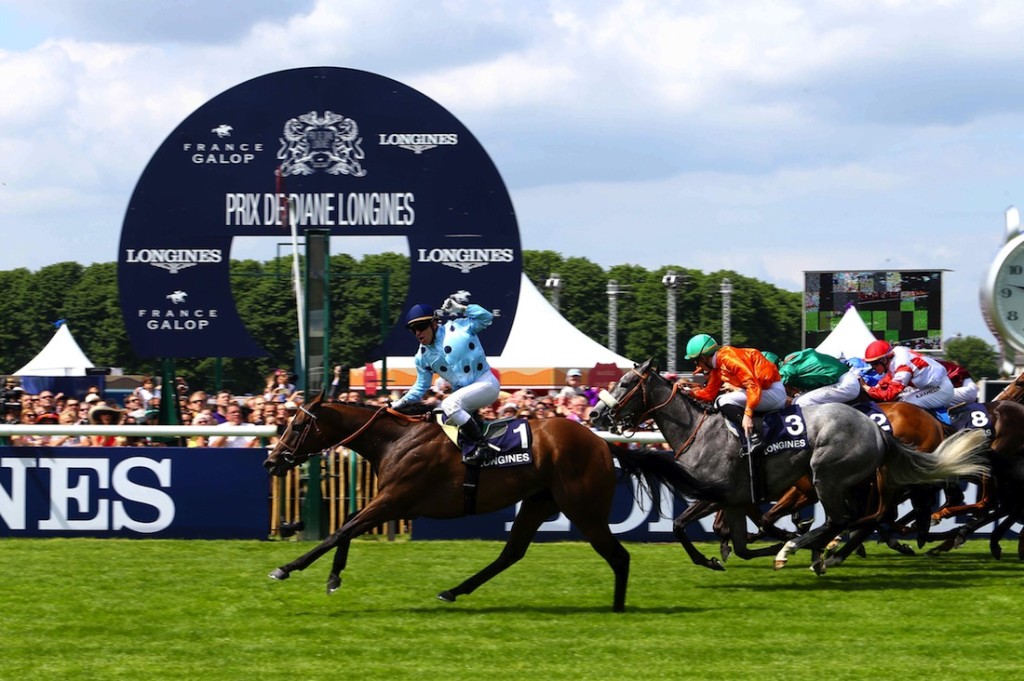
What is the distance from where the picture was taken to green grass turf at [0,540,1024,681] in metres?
6.11

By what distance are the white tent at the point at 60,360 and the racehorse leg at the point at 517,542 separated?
73.8 ft

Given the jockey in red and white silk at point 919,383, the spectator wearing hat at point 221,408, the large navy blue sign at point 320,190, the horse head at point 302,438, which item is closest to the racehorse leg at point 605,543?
the horse head at point 302,438

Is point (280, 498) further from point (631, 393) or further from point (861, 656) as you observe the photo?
point (861, 656)

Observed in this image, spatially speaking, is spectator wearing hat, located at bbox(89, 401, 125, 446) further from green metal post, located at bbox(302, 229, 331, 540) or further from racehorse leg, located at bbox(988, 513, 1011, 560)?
racehorse leg, located at bbox(988, 513, 1011, 560)

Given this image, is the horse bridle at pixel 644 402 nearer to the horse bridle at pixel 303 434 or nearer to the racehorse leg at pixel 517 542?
the racehorse leg at pixel 517 542

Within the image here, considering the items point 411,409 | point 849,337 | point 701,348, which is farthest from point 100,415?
point 849,337

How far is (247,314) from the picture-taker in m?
54.0

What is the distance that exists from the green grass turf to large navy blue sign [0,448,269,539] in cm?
72

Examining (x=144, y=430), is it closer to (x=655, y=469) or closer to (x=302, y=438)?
(x=302, y=438)

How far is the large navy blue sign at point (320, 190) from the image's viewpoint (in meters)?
13.5

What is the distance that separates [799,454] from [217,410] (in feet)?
21.3

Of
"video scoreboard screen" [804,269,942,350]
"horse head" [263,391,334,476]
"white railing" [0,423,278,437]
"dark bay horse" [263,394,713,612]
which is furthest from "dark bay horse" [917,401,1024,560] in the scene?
"video scoreboard screen" [804,269,942,350]

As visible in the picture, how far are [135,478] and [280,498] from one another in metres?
1.18

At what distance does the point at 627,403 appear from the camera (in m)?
9.41
